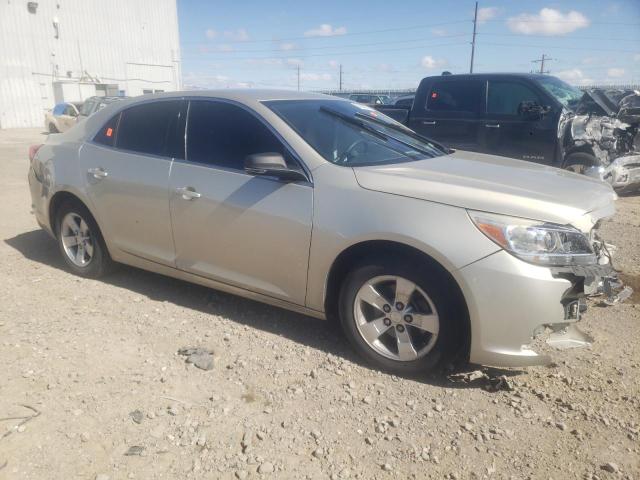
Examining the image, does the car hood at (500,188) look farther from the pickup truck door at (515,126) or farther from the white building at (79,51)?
the white building at (79,51)

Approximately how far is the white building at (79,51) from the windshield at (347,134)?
30.4 metres

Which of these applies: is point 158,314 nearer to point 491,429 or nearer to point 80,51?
point 491,429

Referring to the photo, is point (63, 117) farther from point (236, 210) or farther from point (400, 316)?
point (400, 316)

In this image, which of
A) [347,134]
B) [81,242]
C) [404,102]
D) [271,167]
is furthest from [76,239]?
[404,102]

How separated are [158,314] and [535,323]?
8.81 ft

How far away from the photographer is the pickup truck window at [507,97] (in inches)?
304

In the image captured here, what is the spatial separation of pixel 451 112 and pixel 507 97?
89 cm

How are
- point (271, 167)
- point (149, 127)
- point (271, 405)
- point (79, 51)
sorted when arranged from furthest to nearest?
1. point (79, 51)
2. point (149, 127)
3. point (271, 167)
4. point (271, 405)

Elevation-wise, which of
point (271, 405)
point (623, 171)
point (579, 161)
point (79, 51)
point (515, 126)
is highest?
point (79, 51)

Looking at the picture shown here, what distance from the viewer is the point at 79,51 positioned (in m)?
31.9

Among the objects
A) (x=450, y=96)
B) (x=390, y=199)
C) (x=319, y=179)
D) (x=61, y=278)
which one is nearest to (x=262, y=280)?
(x=319, y=179)

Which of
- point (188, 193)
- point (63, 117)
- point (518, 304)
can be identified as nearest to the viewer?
point (518, 304)

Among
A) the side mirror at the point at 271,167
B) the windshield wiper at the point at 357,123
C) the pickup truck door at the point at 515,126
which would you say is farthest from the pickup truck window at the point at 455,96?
the side mirror at the point at 271,167

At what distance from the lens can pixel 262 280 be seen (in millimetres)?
3373
